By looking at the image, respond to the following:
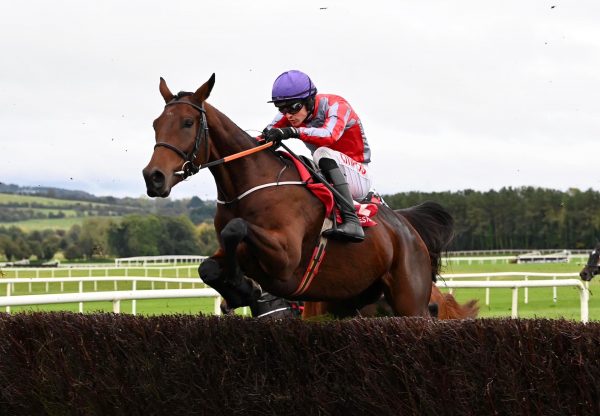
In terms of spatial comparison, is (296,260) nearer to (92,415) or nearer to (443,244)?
(92,415)

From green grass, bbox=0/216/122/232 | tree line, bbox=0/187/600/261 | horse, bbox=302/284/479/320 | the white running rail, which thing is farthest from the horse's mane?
green grass, bbox=0/216/122/232

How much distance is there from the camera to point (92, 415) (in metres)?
5.14

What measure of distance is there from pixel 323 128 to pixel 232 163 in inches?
24.8

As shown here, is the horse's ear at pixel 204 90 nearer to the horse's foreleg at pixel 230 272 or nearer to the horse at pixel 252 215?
the horse at pixel 252 215

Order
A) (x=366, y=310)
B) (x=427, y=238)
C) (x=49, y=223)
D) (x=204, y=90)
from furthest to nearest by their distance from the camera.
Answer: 1. (x=49, y=223)
2. (x=427, y=238)
3. (x=366, y=310)
4. (x=204, y=90)

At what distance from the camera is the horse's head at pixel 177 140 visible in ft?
15.0

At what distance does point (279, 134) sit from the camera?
5238mm

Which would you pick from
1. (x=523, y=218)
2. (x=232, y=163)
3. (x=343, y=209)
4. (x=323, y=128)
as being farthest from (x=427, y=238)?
(x=523, y=218)

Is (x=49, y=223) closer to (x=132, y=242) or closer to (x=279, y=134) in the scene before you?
(x=132, y=242)

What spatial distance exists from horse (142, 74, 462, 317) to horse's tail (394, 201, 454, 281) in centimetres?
107

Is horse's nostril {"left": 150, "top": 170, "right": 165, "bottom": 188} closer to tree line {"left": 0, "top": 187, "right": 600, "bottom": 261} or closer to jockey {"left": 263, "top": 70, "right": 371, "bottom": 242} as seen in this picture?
jockey {"left": 263, "top": 70, "right": 371, "bottom": 242}

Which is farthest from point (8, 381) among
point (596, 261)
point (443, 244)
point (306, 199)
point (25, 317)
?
point (596, 261)

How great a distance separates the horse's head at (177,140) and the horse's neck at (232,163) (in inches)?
5.2

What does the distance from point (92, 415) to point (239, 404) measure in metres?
0.98
